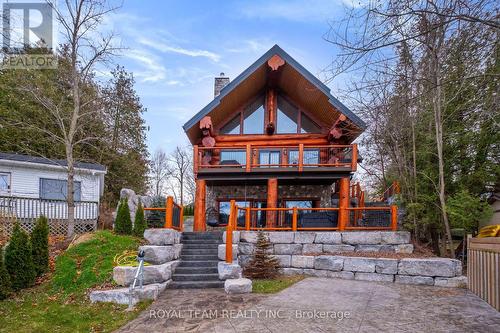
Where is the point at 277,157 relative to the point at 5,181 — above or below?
above

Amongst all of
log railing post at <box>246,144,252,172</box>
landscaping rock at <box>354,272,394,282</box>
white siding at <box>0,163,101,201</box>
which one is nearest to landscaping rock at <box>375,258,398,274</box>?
landscaping rock at <box>354,272,394,282</box>

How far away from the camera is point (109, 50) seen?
30.5ft

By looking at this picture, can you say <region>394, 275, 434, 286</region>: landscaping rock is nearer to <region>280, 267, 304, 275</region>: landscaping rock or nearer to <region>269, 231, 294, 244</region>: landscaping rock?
<region>280, 267, 304, 275</region>: landscaping rock

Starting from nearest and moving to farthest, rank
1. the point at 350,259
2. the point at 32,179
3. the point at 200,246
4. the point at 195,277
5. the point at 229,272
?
1. the point at 229,272
2. the point at 195,277
3. the point at 350,259
4. the point at 200,246
5. the point at 32,179

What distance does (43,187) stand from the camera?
12.7 metres

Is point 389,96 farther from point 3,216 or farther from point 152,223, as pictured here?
point 3,216

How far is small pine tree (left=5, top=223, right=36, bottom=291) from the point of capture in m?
6.08

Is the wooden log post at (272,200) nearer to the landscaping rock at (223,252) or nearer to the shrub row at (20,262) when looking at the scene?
the landscaping rock at (223,252)

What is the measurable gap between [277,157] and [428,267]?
6548 millimetres

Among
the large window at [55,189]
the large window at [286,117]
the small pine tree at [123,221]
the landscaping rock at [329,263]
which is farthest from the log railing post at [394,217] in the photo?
the large window at [55,189]

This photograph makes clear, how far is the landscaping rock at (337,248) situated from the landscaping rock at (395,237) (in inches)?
38.3

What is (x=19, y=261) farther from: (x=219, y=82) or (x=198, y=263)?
(x=219, y=82)

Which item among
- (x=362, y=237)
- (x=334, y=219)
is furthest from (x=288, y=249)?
(x=362, y=237)

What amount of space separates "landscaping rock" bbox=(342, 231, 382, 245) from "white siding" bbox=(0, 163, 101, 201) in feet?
36.2
